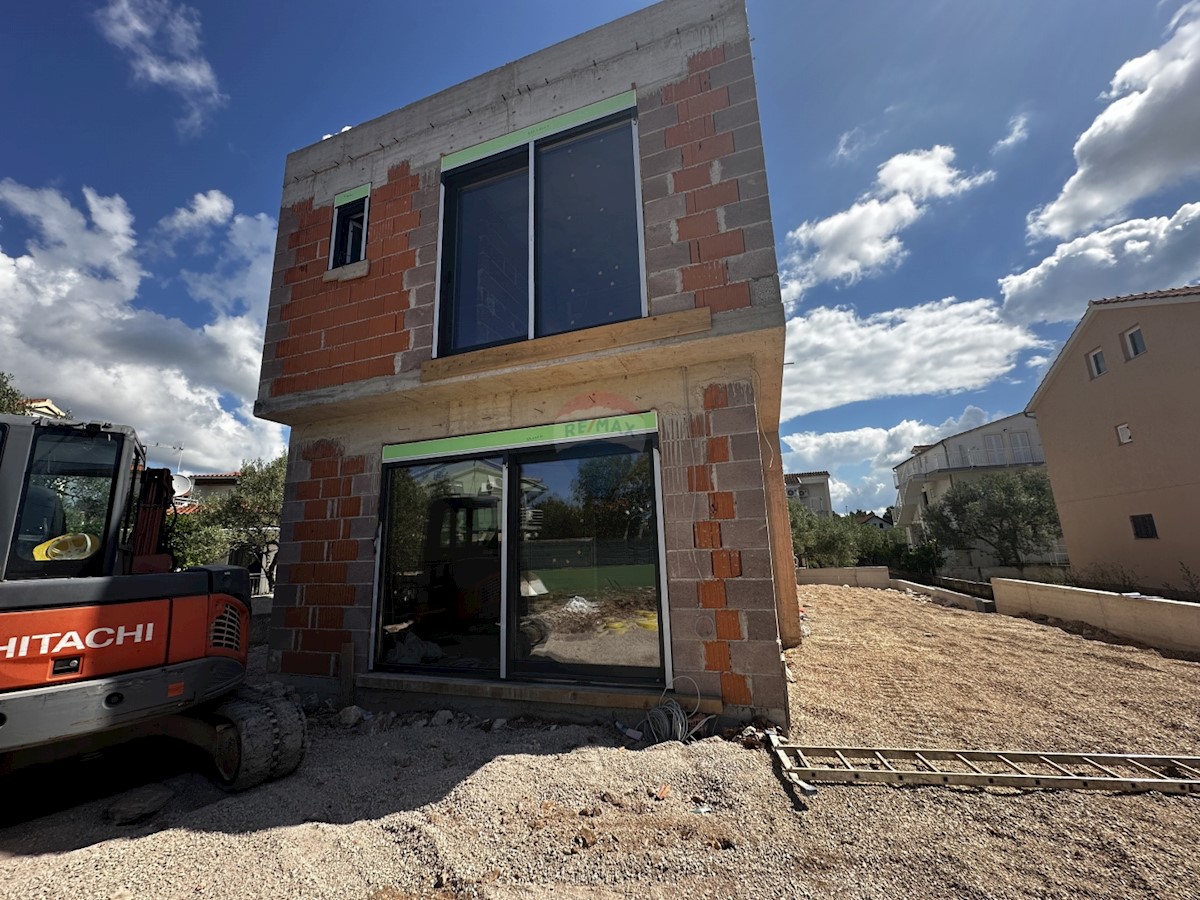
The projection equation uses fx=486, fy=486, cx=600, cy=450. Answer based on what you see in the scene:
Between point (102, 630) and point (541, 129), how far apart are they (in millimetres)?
6235

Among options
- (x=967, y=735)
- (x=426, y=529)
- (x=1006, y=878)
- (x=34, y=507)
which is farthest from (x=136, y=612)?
(x=967, y=735)

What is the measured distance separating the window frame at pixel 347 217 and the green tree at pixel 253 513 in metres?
13.6

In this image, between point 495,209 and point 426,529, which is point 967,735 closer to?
point 426,529

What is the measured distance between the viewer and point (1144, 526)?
1395cm

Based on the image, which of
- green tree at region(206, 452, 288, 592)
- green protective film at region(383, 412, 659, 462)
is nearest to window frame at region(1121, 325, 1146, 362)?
green protective film at region(383, 412, 659, 462)

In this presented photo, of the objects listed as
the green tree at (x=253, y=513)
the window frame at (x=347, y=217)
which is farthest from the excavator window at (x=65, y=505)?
the green tree at (x=253, y=513)

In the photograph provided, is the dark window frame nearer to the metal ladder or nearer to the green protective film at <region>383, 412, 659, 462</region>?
the green protective film at <region>383, 412, 659, 462</region>

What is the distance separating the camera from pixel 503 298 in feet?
18.9

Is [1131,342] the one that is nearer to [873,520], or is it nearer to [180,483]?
[180,483]

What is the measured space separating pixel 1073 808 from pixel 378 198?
8.76 m

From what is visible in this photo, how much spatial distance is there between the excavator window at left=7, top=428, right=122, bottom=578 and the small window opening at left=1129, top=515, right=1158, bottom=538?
70.9 ft

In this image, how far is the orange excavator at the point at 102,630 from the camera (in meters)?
2.85

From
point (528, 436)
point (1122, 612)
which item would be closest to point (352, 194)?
point (528, 436)

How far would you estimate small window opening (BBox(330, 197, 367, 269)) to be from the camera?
6.70 m
